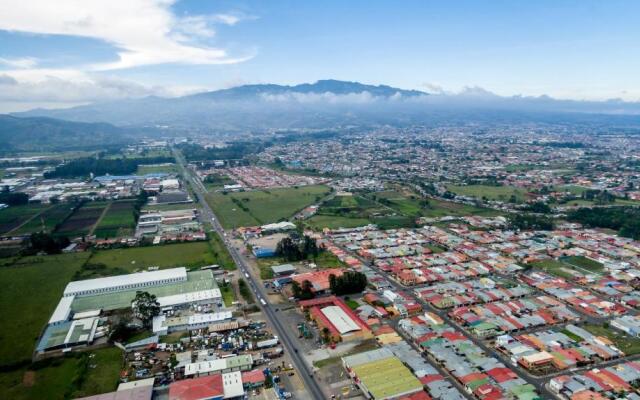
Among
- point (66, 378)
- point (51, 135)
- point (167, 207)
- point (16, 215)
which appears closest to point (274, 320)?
point (66, 378)

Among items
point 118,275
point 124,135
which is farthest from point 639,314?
point 124,135

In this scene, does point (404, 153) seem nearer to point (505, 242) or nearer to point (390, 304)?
point (505, 242)

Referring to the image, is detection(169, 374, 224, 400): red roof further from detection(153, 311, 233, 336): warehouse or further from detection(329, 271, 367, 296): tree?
detection(329, 271, 367, 296): tree

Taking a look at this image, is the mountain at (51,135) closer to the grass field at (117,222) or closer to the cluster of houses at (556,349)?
the grass field at (117,222)

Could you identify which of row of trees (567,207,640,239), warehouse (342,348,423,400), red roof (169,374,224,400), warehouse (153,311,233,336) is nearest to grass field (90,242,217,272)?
warehouse (153,311,233,336)

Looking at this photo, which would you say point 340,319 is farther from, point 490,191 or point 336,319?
point 490,191
